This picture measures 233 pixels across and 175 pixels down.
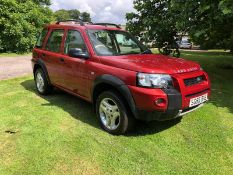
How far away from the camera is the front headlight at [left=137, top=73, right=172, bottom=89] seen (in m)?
4.66

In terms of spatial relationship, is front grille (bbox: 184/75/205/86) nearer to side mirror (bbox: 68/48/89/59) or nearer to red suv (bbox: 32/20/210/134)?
red suv (bbox: 32/20/210/134)

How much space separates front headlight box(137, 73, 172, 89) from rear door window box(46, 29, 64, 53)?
8.85 feet

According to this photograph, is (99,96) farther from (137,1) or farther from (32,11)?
(32,11)

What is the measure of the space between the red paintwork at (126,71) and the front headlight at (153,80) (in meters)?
0.07

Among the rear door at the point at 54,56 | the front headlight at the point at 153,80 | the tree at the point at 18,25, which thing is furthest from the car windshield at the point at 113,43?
the tree at the point at 18,25

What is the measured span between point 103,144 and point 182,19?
5.71 meters

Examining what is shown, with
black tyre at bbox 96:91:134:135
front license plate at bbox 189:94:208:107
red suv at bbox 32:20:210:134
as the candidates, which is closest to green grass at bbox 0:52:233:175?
black tyre at bbox 96:91:134:135

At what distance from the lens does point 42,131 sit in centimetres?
546

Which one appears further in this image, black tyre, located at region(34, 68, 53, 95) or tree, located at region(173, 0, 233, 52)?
tree, located at region(173, 0, 233, 52)

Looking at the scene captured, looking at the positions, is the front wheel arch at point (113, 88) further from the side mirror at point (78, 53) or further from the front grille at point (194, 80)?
the front grille at point (194, 80)

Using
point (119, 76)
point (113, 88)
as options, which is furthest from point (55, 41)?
point (119, 76)

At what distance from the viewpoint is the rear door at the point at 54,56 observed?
6656mm

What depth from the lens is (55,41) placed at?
7.00m

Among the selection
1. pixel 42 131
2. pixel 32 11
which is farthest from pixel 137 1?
pixel 32 11
